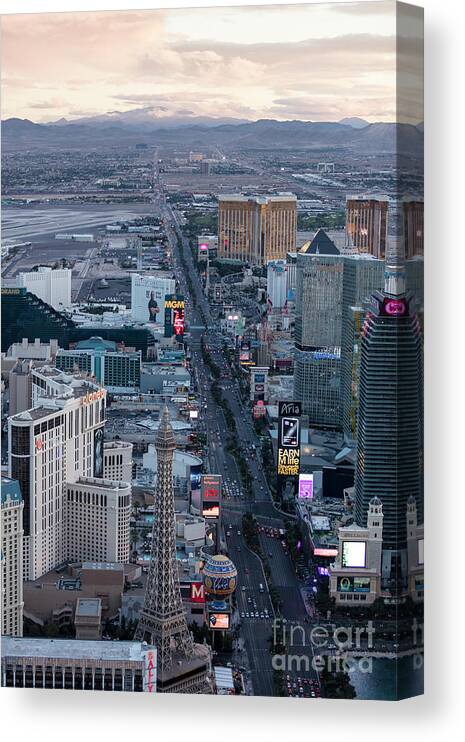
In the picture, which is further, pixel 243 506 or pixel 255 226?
pixel 255 226

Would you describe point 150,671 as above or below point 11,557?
below

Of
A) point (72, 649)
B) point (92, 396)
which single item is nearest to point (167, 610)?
point (72, 649)

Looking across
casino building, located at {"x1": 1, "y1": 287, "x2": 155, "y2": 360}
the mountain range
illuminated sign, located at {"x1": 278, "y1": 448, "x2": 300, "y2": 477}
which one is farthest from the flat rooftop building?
the mountain range

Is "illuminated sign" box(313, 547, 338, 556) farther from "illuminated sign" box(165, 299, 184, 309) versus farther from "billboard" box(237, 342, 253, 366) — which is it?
"illuminated sign" box(165, 299, 184, 309)

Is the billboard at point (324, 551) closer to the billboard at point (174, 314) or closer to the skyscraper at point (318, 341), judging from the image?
the skyscraper at point (318, 341)

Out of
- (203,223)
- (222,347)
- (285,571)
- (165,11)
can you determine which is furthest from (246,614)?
(165,11)

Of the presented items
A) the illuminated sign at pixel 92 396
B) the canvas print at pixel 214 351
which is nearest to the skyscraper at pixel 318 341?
the canvas print at pixel 214 351

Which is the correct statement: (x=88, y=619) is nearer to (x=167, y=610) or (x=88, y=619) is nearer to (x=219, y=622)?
(x=167, y=610)
